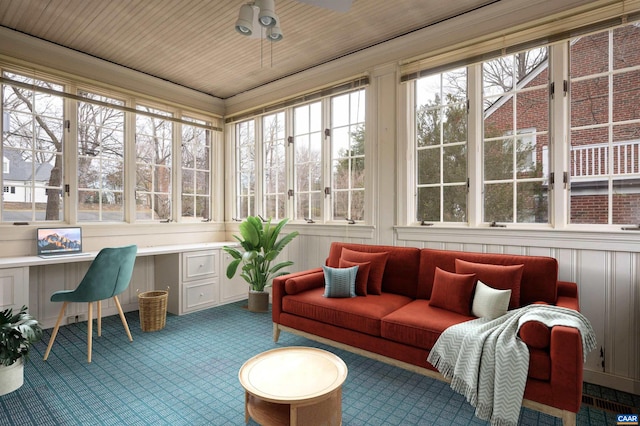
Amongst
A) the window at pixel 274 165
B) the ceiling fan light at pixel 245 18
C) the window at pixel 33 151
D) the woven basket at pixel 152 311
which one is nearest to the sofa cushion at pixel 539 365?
the ceiling fan light at pixel 245 18

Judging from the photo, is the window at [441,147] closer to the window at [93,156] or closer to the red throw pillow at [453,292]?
the red throw pillow at [453,292]

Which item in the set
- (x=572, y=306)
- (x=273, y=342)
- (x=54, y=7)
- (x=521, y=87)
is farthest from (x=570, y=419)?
(x=54, y=7)

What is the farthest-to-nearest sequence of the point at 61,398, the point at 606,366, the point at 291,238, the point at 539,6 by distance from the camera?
the point at 291,238 < the point at 539,6 < the point at 606,366 < the point at 61,398

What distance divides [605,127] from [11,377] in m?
4.58

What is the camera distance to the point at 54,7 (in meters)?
3.00

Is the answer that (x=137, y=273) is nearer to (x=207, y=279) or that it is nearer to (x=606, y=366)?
(x=207, y=279)

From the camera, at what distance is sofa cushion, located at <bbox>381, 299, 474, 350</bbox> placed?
2.27 metres

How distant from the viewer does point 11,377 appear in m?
2.28

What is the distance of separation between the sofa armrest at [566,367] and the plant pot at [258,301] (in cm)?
311

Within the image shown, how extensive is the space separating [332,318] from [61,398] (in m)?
1.92

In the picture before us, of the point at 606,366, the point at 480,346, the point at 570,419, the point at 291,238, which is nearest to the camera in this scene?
the point at 570,419

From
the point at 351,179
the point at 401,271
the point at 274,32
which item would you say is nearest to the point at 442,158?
the point at 351,179

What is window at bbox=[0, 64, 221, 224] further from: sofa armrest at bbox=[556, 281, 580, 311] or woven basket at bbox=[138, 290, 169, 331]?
sofa armrest at bbox=[556, 281, 580, 311]

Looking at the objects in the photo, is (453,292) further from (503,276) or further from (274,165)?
(274,165)
